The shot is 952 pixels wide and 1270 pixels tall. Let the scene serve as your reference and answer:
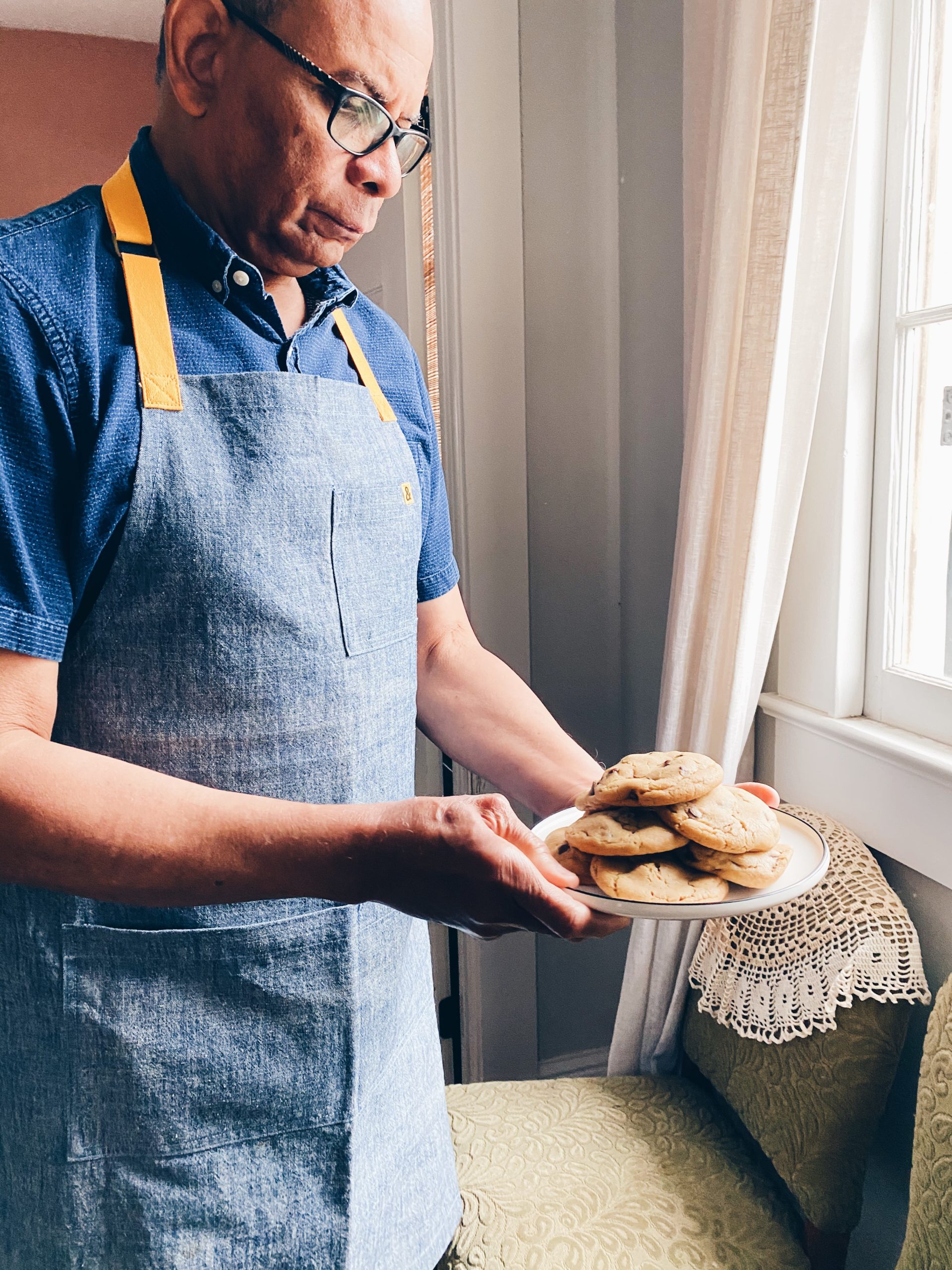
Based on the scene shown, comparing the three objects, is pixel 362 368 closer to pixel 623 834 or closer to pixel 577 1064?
pixel 623 834

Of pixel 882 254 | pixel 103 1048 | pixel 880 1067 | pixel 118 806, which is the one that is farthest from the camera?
pixel 882 254

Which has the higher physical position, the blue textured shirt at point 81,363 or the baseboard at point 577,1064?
the blue textured shirt at point 81,363

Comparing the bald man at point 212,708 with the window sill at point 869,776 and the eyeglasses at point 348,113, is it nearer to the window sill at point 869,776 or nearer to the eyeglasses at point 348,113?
the eyeglasses at point 348,113

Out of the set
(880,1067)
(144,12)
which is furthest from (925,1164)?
(144,12)

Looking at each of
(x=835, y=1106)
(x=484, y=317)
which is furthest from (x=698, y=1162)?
(x=484, y=317)

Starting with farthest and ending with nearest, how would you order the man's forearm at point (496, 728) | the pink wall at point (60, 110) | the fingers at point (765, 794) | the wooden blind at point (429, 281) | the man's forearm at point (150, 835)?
1. the pink wall at point (60, 110)
2. the wooden blind at point (429, 281)
3. the man's forearm at point (496, 728)
4. the fingers at point (765, 794)
5. the man's forearm at point (150, 835)

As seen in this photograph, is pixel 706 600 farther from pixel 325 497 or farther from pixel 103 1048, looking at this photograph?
pixel 103 1048

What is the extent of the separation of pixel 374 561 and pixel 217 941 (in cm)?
36

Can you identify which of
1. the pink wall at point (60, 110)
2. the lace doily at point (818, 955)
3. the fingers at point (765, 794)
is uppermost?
the pink wall at point (60, 110)

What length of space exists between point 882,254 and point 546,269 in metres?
0.68

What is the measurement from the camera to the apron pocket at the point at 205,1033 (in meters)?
0.79

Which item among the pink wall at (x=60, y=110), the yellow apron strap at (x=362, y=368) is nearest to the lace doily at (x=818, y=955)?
the yellow apron strap at (x=362, y=368)

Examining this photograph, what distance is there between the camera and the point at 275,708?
2.70ft

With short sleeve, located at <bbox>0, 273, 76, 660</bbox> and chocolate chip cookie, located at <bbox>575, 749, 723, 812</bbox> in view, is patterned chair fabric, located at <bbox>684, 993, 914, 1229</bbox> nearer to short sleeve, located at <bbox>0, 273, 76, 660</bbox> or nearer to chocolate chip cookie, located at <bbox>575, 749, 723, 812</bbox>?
chocolate chip cookie, located at <bbox>575, 749, 723, 812</bbox>
